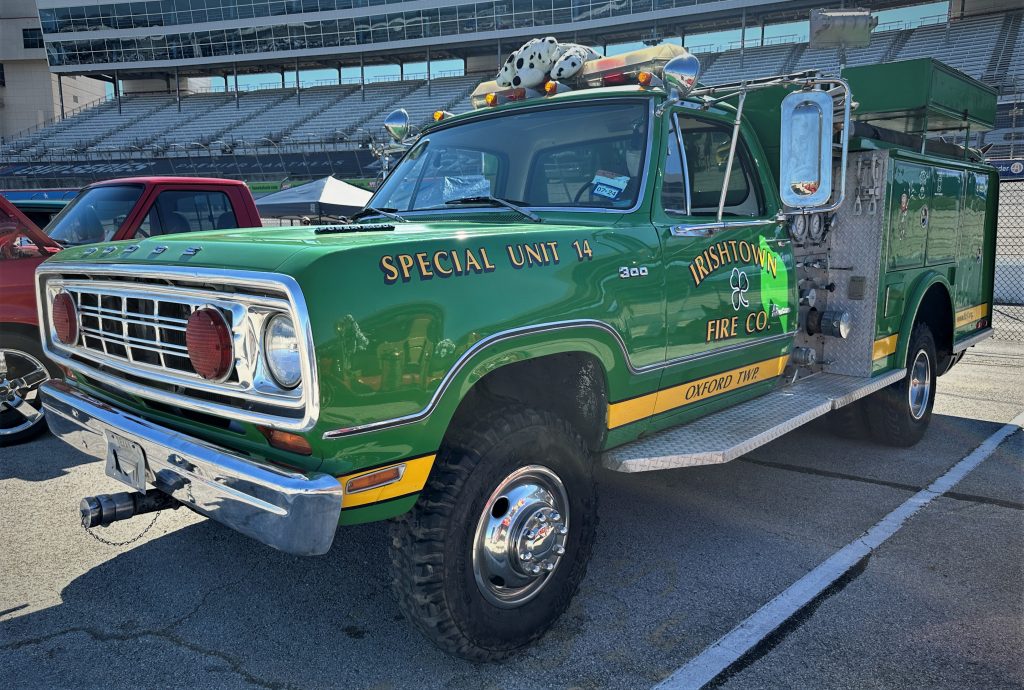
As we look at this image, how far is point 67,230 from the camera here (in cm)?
676

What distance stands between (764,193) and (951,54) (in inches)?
1622

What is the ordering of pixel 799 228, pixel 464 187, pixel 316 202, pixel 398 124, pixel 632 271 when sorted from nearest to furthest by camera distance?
pixel 632 271 → pixel 464 187 → pixel 799 228 → pixel 398 124 → pixel 316 202

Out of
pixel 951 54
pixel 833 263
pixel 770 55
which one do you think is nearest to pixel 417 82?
pixel 770 55

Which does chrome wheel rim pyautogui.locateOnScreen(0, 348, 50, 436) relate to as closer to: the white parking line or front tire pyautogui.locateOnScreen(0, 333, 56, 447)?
front tire pyautogui.locateOnScreen(0, 333, 56, 447)

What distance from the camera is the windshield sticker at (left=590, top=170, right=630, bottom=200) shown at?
11.9 ft

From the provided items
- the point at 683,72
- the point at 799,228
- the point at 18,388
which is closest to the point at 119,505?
the point at 683,72

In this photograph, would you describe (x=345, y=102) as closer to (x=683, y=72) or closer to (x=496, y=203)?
(x=496, y=203)

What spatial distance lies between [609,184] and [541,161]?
41 centimetres

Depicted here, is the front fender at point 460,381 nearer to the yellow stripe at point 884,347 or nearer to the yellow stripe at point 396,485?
the yellow stripe at point 396,485

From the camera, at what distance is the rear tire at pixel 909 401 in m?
5.82

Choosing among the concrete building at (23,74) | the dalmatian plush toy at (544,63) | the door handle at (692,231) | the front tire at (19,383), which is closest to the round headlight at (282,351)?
the door handle at (692,231)

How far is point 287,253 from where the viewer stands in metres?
2.51

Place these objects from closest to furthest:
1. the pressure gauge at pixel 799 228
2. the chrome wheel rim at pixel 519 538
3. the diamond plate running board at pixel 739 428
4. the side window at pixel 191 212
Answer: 1. the chrome wheel rim at pixel 519 538
2. the diamond plate running board at pixel 739 428
3. the pressure gauge at pixel 799 228
4. the side window at pixel 191 212

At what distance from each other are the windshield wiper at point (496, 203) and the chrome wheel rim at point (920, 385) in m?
3.85
